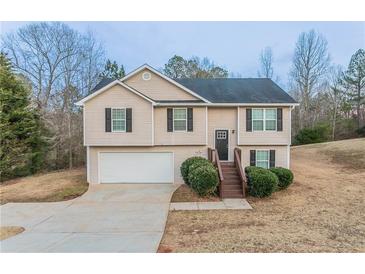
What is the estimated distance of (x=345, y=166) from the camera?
1772 centimetres

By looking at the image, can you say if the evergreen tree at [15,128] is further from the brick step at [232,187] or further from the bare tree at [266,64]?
the bare tree at [266,64]

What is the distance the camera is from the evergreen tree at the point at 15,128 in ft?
54.8

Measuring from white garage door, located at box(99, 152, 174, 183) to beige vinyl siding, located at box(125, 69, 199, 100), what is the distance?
3301 mm

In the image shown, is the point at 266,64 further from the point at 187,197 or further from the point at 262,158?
the point at 187,197

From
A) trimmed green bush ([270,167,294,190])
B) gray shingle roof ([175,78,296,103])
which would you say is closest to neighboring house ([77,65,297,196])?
gray shingle roof ([175,78,296,103])

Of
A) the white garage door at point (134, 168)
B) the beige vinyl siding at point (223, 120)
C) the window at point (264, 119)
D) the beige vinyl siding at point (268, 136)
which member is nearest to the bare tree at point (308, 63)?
the beige vinyl siding at point (268, 136)

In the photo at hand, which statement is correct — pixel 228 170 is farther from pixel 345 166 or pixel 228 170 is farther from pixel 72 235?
pixel 345 166

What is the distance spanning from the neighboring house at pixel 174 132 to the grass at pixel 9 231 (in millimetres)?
5974

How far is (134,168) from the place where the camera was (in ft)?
45.8

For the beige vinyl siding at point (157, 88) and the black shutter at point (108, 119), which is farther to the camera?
the beige vinyl siding at point (157, 88)

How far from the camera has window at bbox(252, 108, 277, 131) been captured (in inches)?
551

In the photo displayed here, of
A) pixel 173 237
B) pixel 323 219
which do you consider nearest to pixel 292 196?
pixel 323 219

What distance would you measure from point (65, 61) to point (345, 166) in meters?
26.1

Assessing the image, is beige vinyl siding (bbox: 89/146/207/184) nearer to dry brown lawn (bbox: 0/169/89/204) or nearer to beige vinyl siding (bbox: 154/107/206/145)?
beige vinyl siding (bbox: 154/107/206/145)
